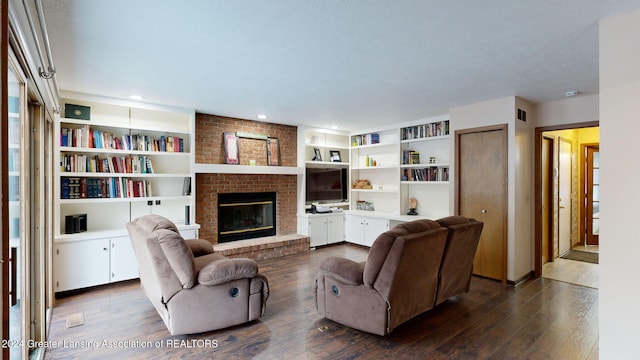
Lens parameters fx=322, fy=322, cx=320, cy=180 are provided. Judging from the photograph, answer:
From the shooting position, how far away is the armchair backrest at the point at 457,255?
3.21m

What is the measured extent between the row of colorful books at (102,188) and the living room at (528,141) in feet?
0.96

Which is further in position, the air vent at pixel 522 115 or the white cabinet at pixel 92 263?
the air vent at pixel 522 115

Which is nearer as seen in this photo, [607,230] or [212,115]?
[607,230]

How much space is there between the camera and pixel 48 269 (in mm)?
3211

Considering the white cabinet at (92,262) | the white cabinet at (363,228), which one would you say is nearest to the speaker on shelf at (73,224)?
the white cabinet at (92,262)

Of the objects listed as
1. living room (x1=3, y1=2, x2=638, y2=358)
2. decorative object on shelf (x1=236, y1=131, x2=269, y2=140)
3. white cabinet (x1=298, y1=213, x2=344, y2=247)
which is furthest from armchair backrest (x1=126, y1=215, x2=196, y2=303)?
white cabinet (x1=298, y1=213, x2=344, y2=247)

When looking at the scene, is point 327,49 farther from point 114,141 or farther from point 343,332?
point 114,141

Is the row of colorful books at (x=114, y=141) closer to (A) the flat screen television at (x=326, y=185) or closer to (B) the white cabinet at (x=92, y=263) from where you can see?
(B) the white cabinet at (x=92, y=263)

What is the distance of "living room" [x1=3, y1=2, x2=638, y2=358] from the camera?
207 centimetres

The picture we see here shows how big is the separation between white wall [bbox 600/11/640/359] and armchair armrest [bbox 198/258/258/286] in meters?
2.68

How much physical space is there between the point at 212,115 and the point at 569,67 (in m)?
4.75

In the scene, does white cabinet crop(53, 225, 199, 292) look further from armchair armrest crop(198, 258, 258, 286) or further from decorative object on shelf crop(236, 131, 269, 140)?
decorative object on shelf crop(236, 131, 269, 140)

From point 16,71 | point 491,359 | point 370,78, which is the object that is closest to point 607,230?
point 491,359

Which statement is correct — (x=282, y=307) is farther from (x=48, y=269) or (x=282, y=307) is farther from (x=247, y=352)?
(x=48, y=269)
